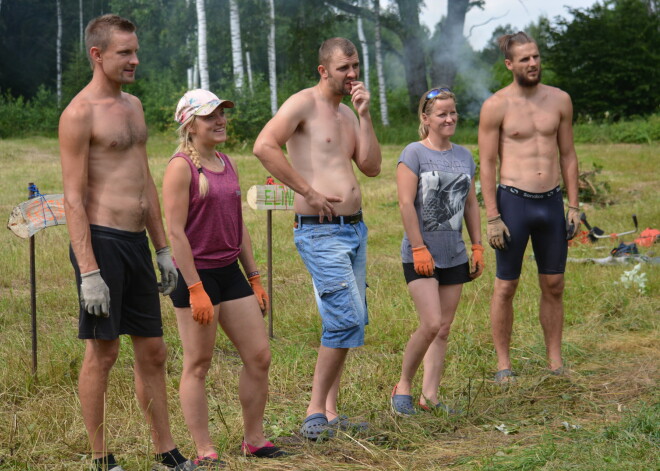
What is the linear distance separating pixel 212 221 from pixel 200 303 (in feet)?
1.34

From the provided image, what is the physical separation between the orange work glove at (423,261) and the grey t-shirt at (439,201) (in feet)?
0.33

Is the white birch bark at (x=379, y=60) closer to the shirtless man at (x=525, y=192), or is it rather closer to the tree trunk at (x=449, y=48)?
the tree trunk at (x=449, y=48)

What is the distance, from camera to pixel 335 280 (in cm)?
440

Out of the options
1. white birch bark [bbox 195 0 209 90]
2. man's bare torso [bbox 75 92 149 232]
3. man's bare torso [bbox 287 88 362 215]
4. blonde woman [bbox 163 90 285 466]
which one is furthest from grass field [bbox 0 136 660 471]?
white birch bark [bbox 195 0 209 90]

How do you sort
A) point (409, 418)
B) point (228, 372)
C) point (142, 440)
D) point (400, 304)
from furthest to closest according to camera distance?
point (400, 304), point (228, 372), point (409, 418), point (142, 440)

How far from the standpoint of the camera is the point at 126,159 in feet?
12.8

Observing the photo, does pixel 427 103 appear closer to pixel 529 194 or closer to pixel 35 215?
pixel 529 194

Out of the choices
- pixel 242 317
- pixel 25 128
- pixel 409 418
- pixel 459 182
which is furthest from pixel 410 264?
pixel 25 128

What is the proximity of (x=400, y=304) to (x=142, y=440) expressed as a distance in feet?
10.9

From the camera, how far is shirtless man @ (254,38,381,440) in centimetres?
442

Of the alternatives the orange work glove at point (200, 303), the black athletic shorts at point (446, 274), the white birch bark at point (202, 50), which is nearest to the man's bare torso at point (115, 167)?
the orange work glove at point (200, 303)

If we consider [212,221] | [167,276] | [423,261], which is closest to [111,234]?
[167,276]

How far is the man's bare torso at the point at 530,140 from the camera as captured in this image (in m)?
5.57

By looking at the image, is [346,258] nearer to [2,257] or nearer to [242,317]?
[242,317]
